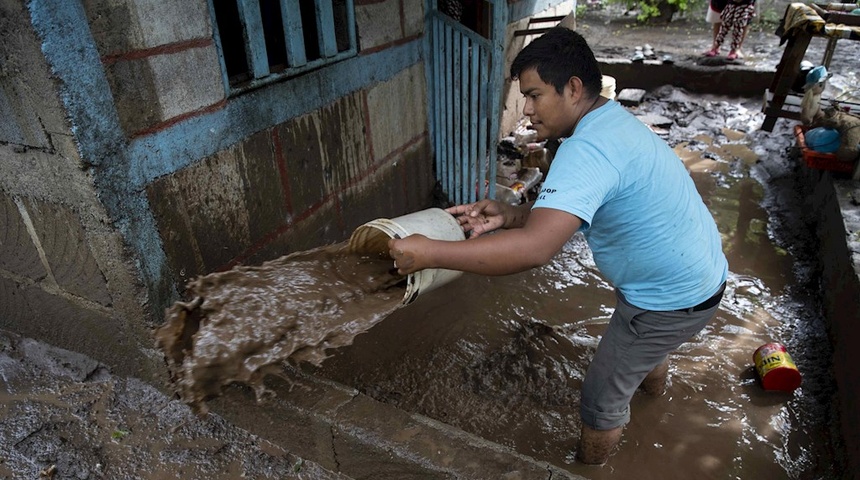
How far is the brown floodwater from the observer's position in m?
2.48

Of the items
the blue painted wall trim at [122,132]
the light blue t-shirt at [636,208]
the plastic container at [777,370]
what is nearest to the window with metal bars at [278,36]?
the blue painted wall trim at [122,132]

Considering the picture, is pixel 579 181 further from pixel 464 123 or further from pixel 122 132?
pixel 464 123

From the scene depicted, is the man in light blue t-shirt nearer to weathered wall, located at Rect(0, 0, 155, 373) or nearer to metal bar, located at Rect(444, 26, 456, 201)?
weathered wall, located at Rect(0, 0, 155, 373)

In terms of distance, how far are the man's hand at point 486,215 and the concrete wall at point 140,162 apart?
46.4 inches

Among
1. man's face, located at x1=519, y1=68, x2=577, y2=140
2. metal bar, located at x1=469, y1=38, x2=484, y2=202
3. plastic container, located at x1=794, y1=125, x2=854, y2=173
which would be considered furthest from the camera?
plastic container, located at x1=794, y1=125, x2=854, y2=173

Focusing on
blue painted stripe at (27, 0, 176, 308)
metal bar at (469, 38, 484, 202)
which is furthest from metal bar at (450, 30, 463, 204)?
blue painted stripe at (27, 0, 176, 308)

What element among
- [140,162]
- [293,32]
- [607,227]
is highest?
[293,32]

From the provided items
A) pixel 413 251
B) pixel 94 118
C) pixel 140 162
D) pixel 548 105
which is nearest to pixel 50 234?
pixel 140 162

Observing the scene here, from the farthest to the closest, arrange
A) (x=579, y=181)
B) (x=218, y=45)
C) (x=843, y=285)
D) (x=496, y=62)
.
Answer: (x=496, y=62)
(x=843, y=285)
(x=218, y=45)
(x=579, y=181)

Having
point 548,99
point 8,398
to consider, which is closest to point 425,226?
point 548,99

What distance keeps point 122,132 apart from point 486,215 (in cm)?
166

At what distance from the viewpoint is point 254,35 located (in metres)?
2.78

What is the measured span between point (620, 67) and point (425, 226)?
299 inches

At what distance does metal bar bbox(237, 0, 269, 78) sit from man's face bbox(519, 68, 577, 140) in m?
1.47
